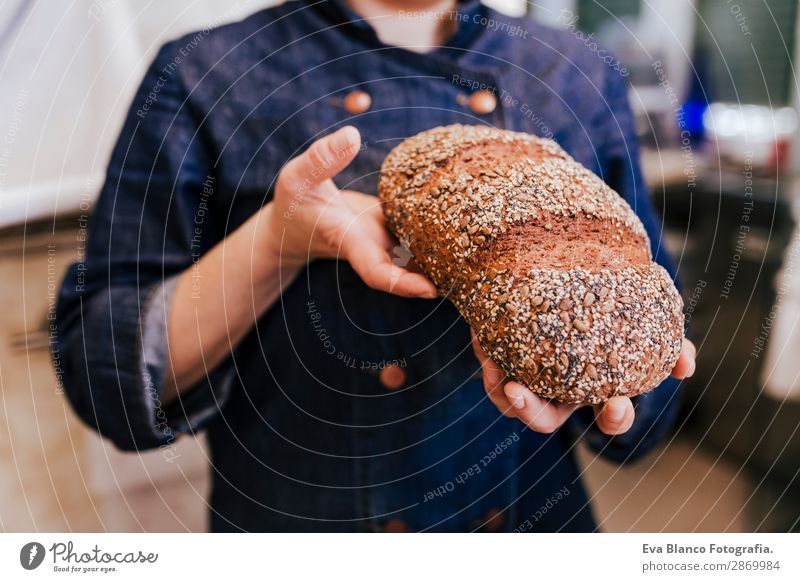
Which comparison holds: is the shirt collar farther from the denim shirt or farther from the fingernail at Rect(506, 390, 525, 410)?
the fingernail at Rect(506, 390, 525, 410)

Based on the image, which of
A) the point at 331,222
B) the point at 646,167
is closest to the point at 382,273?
the point at 331,222

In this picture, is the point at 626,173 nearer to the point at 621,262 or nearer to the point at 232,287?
the point at 621,262

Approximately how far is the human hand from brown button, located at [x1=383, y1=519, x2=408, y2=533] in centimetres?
22

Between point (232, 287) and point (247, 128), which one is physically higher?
point (247, 128)

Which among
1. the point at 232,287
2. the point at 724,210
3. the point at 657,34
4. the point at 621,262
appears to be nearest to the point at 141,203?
the point at 232,287

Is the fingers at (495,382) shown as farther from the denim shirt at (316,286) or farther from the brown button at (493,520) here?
the brown button at (493,520)

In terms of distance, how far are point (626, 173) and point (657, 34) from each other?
30 centimetres

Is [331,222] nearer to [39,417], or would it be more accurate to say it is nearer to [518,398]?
[518,398]

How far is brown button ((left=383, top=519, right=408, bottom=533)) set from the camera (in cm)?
63

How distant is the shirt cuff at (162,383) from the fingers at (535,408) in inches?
12.6

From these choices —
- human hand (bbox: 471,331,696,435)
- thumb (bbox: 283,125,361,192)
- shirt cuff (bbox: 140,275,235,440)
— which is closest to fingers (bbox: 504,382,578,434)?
human hand (bbox: 471,331,696,435)

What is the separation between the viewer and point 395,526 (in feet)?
2.07

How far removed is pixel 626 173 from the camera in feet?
2.05

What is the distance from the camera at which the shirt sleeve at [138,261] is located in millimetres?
577
